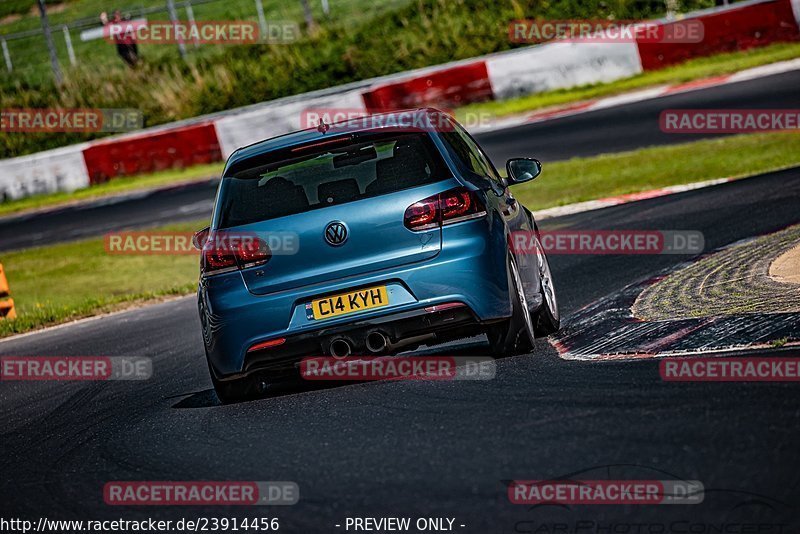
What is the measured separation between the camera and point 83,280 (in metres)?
17.0

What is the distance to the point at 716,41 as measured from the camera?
24.2 meters

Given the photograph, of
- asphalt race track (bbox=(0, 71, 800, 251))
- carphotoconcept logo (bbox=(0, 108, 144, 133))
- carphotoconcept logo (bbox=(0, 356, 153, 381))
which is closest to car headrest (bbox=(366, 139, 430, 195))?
carphotoconcept logo (bbox=(0, 356, 153, 381))

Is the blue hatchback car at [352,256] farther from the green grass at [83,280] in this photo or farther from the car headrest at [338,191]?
the green grass at [83,280]

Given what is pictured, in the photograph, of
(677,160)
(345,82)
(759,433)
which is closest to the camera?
(759,433)

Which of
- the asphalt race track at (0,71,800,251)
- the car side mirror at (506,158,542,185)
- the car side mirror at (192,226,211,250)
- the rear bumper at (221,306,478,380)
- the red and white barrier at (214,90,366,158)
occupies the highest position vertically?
the car side mirror at (192,226,211,250)

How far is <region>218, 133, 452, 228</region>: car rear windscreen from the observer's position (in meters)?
7.21

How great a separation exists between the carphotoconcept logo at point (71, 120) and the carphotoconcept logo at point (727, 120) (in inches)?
575

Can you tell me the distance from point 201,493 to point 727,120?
47.7 ft

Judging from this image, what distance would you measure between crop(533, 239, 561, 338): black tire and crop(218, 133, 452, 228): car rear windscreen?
134cm

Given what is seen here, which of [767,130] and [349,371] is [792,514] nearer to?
[349,371]

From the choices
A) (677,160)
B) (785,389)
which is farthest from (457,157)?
(677,160)

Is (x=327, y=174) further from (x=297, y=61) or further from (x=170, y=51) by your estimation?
(x=170, y=51)

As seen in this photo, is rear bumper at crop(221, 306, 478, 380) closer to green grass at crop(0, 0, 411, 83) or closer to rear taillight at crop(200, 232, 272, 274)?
rear taillight at crop(200, 232, 272, 274)

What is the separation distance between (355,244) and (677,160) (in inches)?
427
